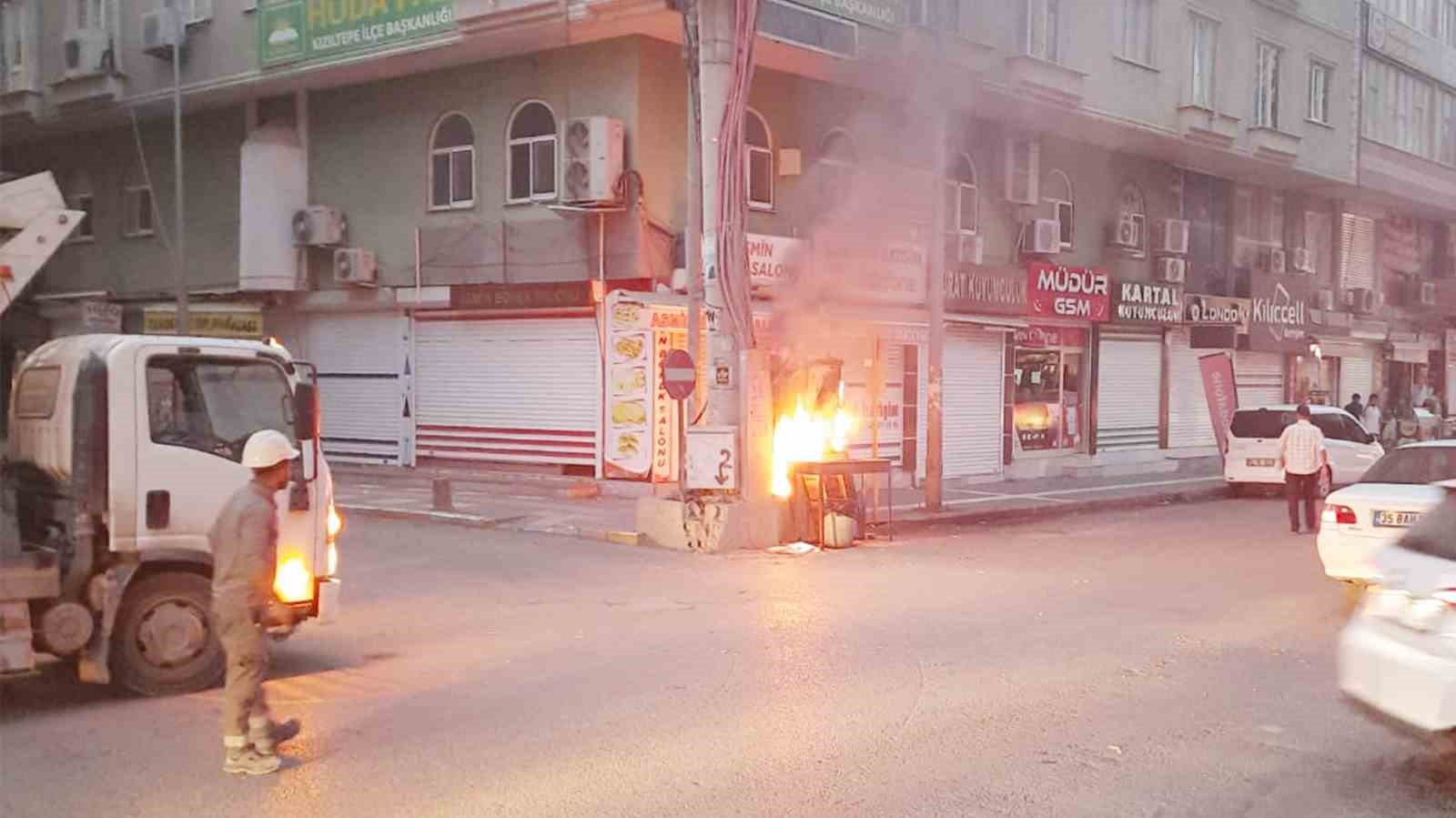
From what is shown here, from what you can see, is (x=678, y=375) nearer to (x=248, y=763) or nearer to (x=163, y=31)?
(x=248, y=763)

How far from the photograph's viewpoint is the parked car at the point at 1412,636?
5.25m

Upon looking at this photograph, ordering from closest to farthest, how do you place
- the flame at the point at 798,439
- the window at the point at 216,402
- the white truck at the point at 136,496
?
1. the white truck at the point at 136,496
2. the window at the point at 216,402
3. the flame at the point at 798,439

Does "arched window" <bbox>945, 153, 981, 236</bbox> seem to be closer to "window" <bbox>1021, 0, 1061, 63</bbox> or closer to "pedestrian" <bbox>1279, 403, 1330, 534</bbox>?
"window" <bbox>1021, 0, 1061, 63</bbox>

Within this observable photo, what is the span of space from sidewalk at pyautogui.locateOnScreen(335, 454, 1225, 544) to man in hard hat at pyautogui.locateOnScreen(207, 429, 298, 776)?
8845 millimetres

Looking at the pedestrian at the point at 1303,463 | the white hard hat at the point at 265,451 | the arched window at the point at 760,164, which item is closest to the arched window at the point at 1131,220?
the arched window at the point at 760,164

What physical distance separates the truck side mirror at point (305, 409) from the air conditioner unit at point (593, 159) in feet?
35.3

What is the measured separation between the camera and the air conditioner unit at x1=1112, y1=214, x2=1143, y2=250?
2562 centimetres

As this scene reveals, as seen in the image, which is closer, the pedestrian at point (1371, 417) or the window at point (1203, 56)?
the window at point (1203, 56)

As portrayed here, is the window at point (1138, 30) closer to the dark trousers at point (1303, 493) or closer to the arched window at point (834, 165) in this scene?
the arched window at point (834, 165)

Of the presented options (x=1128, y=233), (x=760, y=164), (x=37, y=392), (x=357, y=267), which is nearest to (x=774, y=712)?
(x=37, y=392)

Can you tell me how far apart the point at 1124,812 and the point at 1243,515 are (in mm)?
14598

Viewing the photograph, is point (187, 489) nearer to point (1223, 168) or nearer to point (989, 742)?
point (989, 742)

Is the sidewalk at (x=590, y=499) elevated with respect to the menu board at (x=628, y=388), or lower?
lower

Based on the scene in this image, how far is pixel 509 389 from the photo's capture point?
2017 centimetres
